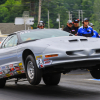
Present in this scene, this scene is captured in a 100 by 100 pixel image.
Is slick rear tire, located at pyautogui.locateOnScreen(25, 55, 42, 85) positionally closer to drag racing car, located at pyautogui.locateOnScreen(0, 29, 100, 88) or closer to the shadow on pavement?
drag racing car, located at pyautogui.locateOnScreen(0, 29, 100, 88)

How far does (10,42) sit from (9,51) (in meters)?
0.48

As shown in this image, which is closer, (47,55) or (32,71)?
(47,55)

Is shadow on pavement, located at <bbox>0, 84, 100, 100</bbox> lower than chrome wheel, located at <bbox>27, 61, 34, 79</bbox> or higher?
lower

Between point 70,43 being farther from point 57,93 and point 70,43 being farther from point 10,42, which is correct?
point 10,42

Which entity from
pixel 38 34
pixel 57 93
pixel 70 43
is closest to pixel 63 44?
pixel 70 43

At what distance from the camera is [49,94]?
850 centimetres

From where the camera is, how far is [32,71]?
323 inches

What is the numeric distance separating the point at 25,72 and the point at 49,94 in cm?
76

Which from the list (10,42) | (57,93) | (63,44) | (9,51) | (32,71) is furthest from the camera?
(10,42)

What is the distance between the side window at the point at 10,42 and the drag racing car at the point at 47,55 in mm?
39

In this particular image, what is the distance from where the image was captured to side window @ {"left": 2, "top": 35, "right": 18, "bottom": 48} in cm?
938

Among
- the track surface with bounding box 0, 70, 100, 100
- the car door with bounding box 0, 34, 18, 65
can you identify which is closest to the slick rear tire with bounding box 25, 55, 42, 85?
the track surface with bounding box 0, 70, 100, 100

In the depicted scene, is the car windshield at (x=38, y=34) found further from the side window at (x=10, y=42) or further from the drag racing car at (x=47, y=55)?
the side window at (x=10, y=42)

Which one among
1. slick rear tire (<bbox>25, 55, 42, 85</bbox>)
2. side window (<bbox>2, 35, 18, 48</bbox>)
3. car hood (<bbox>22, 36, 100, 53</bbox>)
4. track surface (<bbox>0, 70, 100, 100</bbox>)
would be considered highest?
car hood (<bbox>22, 36, 100, 53</bbox>)
